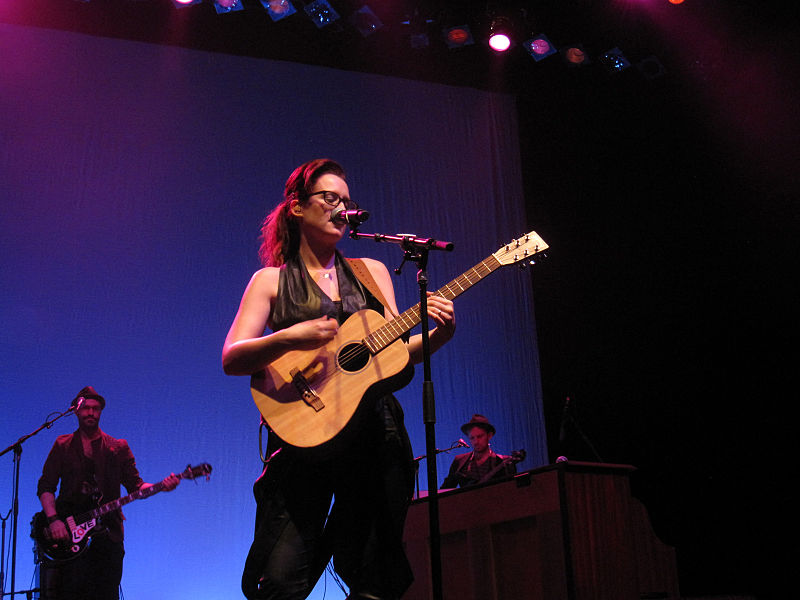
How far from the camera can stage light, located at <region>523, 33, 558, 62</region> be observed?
28.6 feet

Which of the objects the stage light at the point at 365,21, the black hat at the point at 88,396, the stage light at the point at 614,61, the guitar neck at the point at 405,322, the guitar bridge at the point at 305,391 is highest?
the stage light at the point at 365,21

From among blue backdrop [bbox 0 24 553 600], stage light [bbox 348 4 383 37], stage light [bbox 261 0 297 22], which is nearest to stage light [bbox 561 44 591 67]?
blue backdrop [bbox 0 24 553 600]

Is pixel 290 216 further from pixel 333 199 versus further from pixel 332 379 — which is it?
pixel 332 379

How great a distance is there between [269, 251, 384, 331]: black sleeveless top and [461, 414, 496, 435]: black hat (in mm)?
5234

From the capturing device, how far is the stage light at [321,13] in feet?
26.7

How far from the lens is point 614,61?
8773mm

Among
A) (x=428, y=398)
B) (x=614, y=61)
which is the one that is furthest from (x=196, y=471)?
(x=614, y=61)

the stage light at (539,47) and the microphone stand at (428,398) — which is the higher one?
the stage light at (539,47)

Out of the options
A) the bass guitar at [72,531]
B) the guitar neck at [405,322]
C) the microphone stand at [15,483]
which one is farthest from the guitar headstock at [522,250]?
the microphone stand at [15,483]

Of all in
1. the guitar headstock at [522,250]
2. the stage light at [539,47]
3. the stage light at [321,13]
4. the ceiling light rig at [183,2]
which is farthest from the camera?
the stage light at [539,47]

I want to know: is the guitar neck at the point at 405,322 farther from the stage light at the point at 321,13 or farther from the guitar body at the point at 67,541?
the stage light at the point at 321,13

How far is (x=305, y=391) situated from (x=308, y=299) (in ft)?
1.13

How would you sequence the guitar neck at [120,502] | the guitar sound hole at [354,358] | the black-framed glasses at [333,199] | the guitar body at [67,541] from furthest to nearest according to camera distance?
the guitar neck at [120,502] → the guitar body at [67,541] → the black-framed glasses at [333,199] → the guitar sound hole at [354,358]

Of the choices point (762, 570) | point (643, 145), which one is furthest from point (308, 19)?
point (762, 570)
